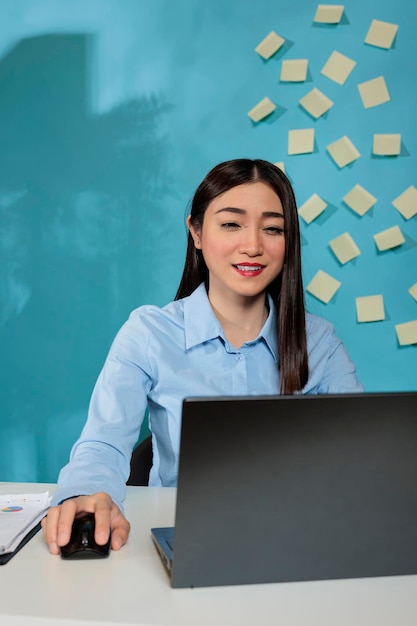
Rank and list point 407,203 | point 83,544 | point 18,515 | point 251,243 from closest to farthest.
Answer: point 83,544, point 18,515, point 251,243, point 407,203

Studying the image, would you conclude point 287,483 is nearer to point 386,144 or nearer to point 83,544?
point 83,544

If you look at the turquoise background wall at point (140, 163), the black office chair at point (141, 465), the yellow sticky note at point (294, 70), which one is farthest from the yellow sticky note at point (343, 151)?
the black office chair at point (141, 465)

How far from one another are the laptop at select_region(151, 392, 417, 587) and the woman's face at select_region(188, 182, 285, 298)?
0.79 m

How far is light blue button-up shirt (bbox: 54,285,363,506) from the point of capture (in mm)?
1446

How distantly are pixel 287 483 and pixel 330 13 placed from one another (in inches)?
74.0

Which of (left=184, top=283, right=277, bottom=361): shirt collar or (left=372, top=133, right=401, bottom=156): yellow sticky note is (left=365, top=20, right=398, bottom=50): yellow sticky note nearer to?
(left=372, top=133, right=401, bottom=156): yellow sticky note

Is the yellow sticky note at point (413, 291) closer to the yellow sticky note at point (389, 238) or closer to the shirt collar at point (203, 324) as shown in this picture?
the yellow sticky note at point (389, 238)

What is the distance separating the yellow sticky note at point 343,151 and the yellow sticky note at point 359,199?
3.4 inches

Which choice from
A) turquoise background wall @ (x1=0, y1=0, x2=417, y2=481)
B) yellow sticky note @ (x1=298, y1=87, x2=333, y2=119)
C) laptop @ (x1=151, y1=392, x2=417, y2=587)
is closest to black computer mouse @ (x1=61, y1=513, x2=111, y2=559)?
laptop @ (x1=151, y1=392, x2=417, y2=587)

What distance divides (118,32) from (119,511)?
5.93 feet

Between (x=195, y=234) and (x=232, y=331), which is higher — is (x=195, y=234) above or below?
above

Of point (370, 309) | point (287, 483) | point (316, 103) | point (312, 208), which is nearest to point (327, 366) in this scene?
point (370, 309)

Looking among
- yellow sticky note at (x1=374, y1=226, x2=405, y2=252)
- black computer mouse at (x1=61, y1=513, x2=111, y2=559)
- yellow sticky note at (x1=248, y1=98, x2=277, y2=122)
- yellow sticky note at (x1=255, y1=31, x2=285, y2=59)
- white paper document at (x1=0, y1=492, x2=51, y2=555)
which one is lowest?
white paper document at (x1=0, y1=492, x2=51, y2=555)

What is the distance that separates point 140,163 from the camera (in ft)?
7.84
